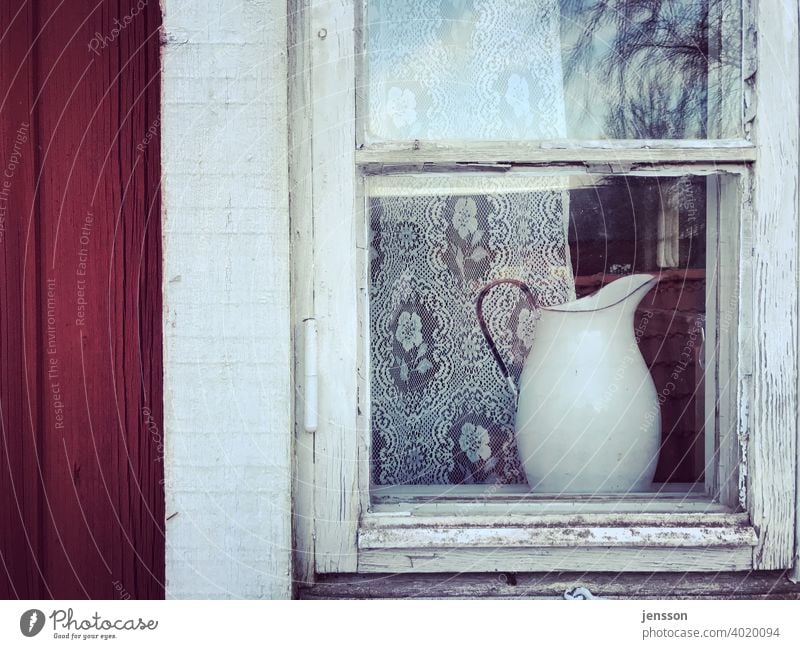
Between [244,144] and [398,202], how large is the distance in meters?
0.25

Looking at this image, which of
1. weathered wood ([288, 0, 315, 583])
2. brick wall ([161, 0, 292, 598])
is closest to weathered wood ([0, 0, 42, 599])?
brick wall ([161, 0, 292, 598])

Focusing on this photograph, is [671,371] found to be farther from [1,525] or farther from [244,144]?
[1,525]

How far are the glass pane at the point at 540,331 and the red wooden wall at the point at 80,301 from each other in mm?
394

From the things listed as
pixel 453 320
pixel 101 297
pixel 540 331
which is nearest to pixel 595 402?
pixel 540 331

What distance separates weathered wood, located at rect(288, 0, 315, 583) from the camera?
850 millimetres

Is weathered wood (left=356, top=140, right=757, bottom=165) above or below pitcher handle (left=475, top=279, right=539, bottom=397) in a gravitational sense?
above

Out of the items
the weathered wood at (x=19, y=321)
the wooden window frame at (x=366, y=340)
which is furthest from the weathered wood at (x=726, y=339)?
the weathered wood at (x=19, y=321)

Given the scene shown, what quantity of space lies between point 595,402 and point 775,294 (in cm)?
28

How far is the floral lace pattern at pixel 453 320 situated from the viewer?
980mm

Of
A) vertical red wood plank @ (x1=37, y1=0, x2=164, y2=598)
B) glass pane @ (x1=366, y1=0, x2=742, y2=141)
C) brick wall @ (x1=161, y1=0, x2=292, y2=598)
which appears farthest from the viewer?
vertical red wood plank @ (x1=37, y1=0, x2=164, y2=598)

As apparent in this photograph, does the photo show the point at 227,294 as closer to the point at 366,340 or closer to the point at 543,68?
the point at 366,340

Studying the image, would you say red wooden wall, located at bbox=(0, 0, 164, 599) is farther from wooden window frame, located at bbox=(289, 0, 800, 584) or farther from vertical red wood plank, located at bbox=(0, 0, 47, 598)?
wooden window frame, located at bbox=(289, 0, 800, 584)

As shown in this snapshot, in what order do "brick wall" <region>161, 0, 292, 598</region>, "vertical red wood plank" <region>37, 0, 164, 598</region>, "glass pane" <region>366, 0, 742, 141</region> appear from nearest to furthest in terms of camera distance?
"brick wall" <region>161, 0, 292, 598</region>
"glass pane" <region>366, 0, 742, 141</region>
"vertical red wood plank" <region>37, 0, 164, 598</region>

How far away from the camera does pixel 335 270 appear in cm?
86
